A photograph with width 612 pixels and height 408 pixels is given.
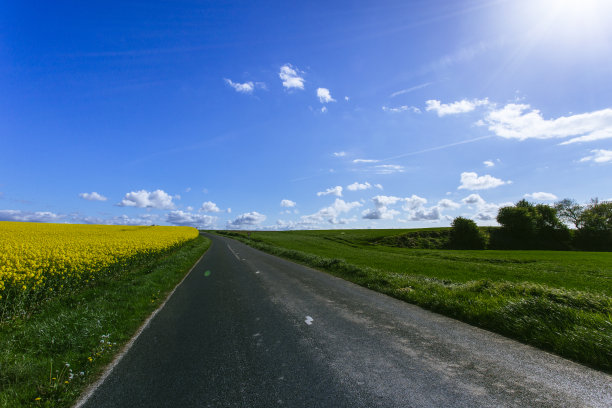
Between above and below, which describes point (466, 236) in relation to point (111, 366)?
above

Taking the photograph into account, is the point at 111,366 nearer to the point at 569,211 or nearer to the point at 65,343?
the point at 65,343

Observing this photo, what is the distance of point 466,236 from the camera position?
5656 centimetres

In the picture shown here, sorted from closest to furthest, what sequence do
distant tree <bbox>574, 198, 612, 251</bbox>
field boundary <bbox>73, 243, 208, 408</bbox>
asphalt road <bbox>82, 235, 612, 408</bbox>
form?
asphalt road <bbox>82, 235, 612, 408</bbox>
field boundary <bbox>73, 243, 208, 408</bbox>
distant tree <bbox>574, 198, 612, 251</bbox>

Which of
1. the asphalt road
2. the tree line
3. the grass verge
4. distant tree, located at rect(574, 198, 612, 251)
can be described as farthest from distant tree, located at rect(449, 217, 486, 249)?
the grass verge

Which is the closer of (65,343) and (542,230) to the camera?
(65,343)

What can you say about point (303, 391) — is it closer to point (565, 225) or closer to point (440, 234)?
point (440, 234)

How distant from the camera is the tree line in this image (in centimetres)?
5550

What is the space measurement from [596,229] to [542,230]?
8.38 metres

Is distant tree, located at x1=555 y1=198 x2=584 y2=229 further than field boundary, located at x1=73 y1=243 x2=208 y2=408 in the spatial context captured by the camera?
Yes

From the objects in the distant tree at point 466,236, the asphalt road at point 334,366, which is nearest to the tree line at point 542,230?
the distant tree at point 466,236

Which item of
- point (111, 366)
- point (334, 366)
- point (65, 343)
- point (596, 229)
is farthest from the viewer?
point (596, 229)

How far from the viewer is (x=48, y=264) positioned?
9.38 metres

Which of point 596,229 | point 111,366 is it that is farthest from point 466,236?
point 111,366

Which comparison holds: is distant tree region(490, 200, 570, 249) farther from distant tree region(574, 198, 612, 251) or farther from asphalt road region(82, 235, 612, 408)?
asphalt road region(82, 235, 612, 408)
